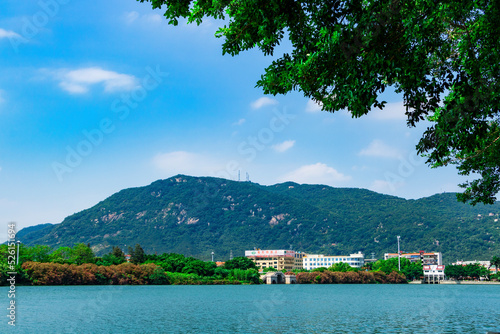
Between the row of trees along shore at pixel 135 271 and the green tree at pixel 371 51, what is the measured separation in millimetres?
86278

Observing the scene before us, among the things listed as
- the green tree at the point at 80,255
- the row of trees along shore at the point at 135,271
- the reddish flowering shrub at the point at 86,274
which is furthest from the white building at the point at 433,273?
the green tree at the point at 80,255

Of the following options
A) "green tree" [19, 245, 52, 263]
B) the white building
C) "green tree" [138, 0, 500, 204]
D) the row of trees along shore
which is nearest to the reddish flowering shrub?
the row of trees along shore

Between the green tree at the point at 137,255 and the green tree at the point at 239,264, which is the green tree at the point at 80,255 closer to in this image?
the green tree at the point at 137,255

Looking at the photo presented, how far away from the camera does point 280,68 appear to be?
973 cm

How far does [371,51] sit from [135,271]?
352 feet

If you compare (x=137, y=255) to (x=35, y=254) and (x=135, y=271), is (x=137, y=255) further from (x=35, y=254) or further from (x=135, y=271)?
(x=35, y=254)

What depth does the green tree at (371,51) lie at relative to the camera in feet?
29.3

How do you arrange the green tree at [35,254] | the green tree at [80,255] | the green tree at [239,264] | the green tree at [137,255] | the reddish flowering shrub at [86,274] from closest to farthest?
the reddish flowering shrub at [86,274], the green tree at [35,254], the green tree at [80,255], the green tree at [137,255], the green tree at [239,264]

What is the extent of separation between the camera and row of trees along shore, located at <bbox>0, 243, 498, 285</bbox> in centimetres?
9156

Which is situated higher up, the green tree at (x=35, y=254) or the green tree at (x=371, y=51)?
the green tree at (x=371, y=51)

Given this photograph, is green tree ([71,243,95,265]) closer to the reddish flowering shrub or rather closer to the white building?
the reddish flowering shrub

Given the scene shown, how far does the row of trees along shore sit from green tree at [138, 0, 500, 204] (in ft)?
283

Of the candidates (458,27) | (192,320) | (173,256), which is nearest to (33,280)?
(173,256)

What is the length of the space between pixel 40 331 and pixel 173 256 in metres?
104
